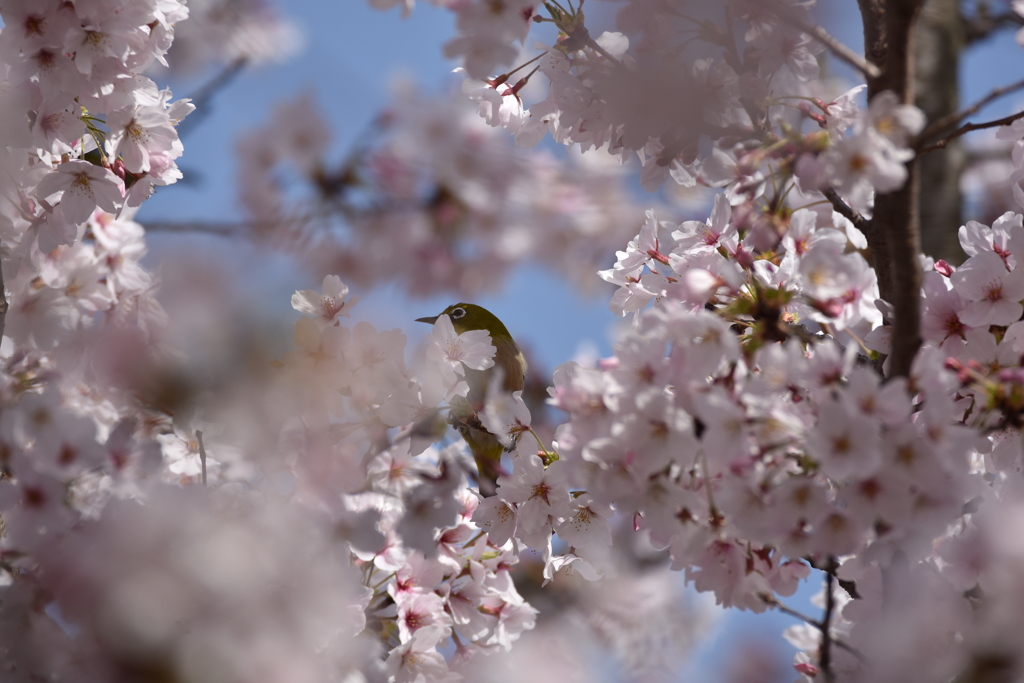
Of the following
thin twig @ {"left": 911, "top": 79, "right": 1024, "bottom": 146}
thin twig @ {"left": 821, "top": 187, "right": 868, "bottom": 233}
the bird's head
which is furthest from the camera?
the bird's head

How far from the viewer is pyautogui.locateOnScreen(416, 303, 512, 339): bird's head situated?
2.48 m

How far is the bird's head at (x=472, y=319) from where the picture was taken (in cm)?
248

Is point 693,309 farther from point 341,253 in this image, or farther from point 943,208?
point 341,253

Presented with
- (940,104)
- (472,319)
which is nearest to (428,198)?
(472,319)

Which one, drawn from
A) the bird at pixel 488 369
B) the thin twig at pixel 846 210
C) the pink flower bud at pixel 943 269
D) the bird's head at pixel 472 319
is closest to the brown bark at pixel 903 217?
the thin twig at pixel 846 210

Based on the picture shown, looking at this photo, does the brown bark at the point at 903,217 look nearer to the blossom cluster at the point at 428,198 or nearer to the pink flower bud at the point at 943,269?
the pink flower bud at the point at 943,269

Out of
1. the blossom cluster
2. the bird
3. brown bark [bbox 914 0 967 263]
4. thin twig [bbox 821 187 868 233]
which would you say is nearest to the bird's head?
the bird

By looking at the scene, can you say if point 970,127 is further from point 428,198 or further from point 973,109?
point 428,198

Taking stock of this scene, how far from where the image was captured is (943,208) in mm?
2688

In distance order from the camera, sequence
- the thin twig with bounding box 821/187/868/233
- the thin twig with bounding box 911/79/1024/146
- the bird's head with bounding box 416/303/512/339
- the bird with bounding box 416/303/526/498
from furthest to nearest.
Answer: the bird's head with bounding box 416/303/512/339
the bird with bounding box 416/303/526/498
the thin twig with bounding box 821/187/868/233
the thin twig with bounding box 911/79/1024/146

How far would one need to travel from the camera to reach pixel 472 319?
2498 mm

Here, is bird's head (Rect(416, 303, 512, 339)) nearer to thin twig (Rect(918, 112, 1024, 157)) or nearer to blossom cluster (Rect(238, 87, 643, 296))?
blossom cluster (Rect(238, 87, 643, 296))

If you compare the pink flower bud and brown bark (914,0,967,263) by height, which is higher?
brown bark (914,0,967,263)

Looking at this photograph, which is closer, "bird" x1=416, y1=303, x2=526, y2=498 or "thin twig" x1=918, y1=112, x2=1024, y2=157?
"thin twig" x1=918, y1=112, x2=1024, y2=157
